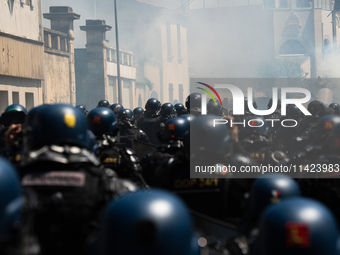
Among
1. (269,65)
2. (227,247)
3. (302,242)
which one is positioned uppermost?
(269,65)

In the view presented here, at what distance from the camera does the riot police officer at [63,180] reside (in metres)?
3.15

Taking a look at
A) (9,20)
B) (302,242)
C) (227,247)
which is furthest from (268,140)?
(9,20)

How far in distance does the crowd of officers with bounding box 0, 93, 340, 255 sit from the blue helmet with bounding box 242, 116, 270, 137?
208 centimetres

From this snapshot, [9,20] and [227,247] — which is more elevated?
[9,20]

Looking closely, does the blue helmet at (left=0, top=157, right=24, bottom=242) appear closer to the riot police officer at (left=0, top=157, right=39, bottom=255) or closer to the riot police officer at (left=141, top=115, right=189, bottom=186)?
the riot police officer at (left=0, top=157, right=39, bottom=255)

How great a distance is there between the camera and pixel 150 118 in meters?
13.5

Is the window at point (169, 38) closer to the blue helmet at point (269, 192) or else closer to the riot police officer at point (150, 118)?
the riot police officer at point (150, 118)

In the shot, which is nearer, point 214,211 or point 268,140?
point 214,211

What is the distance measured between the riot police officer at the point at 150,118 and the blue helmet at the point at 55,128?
9284mm

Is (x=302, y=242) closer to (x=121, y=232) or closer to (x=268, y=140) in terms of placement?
(x=121, y=232)

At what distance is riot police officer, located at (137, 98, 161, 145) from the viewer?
13.2m

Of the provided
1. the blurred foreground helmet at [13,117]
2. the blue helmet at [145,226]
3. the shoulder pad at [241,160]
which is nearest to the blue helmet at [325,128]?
the shoulder pad at [241,160]

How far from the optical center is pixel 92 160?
363cm

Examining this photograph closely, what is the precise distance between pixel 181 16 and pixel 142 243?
67.7 meters
